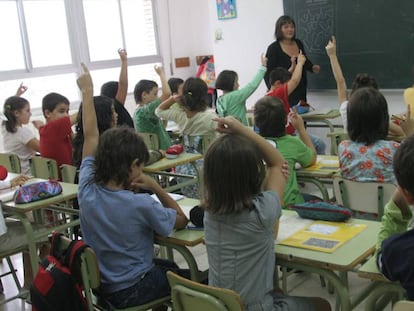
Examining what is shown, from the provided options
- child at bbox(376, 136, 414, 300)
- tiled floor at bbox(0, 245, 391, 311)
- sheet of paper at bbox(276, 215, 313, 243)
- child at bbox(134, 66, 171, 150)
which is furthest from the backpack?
child at bbox(134, 66, 171, 150)

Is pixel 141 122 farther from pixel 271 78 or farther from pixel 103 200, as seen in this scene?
pixel 103 200

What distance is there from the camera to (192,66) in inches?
350

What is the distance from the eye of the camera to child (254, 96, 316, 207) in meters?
3.04

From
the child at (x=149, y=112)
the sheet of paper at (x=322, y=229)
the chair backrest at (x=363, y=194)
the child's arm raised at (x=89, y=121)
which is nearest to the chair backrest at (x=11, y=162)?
the child at (x=149, y=112)

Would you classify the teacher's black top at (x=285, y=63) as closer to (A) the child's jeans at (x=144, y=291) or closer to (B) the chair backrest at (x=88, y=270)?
(A) the child's jeans at (x=144, y=291)

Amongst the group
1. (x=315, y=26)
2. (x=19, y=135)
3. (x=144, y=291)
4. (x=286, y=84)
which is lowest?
(x=144, y=291)

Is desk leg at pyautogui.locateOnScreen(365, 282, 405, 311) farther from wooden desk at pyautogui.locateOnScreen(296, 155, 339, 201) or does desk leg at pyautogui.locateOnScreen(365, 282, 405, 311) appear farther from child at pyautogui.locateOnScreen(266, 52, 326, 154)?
child at pyautogui.locateOnScreen(266, 52, 326, 154)

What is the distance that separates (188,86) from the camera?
4.17m

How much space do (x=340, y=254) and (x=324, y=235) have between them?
0.64 ft

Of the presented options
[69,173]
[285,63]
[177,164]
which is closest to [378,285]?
[177,164]

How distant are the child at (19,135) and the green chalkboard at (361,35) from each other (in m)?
3.44

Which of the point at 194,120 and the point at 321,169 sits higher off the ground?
the point at 194,120

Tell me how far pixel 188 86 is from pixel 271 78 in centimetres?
121

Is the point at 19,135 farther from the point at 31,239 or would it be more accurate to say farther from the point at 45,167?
the point at 31,239
